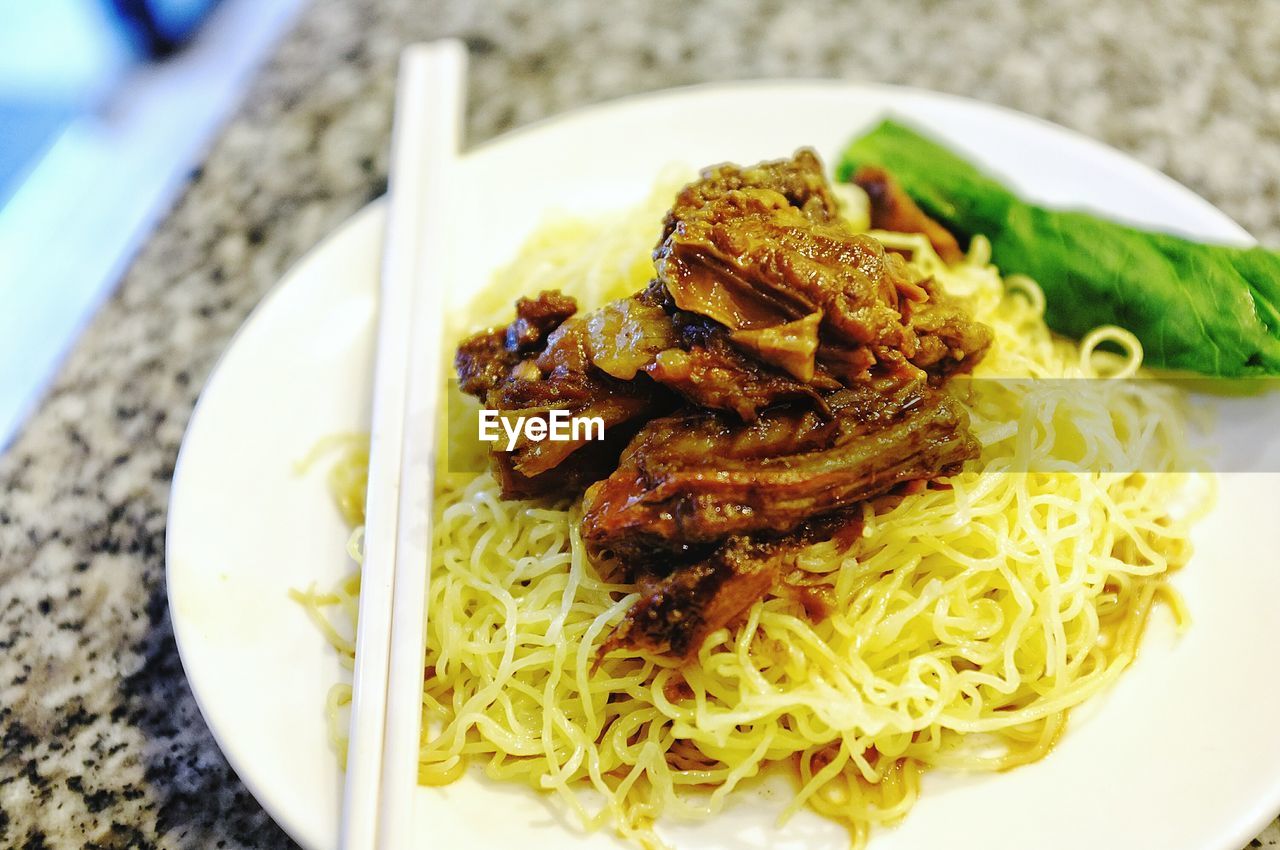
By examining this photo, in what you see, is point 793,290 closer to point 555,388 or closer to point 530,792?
point 555,388

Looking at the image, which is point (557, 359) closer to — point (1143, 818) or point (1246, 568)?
point (1143, 818)

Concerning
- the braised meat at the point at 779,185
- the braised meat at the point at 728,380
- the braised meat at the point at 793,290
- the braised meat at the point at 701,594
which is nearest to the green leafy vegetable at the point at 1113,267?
the braised meat at the point at 779,185

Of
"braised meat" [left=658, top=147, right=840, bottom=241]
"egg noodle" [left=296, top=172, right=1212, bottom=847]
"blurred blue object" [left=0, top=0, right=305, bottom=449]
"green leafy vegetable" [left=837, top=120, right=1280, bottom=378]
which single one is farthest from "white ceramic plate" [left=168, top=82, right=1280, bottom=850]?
"blurred blue object" [left=0, top=0, right=305, bottom=449]

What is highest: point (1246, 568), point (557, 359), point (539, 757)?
point (557, 359)

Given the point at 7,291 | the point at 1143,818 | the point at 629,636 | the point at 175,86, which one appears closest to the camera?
the point at 1143,818

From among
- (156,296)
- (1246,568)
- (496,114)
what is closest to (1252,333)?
(1246,568)

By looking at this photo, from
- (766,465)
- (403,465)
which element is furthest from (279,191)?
(766,465)

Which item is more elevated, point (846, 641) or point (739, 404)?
point (739, 404)
